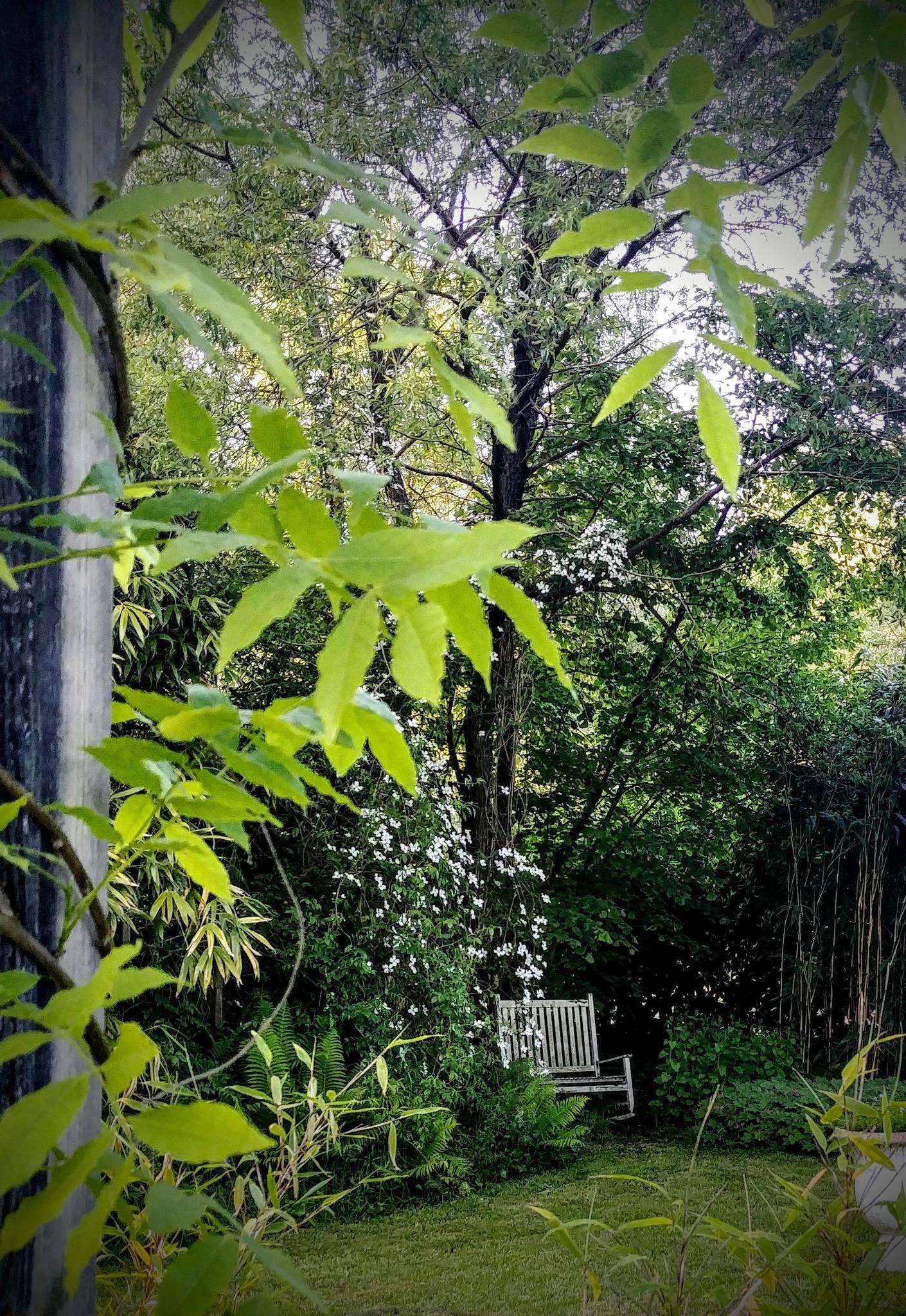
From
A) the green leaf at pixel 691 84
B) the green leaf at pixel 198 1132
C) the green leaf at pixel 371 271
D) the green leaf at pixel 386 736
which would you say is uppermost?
the green leaf at pixel 691 84

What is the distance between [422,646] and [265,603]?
0.06 metres

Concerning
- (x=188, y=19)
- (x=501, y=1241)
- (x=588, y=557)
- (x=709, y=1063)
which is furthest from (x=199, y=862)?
(x=709, y=1063)

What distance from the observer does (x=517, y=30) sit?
0.41 metres

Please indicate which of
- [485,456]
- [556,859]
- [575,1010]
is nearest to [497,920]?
[575,1010]

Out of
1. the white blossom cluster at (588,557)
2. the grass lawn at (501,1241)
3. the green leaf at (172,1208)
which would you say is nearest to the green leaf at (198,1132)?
the green leaf at (172,1208)

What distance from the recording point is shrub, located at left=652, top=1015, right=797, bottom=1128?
645 cm

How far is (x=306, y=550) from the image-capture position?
331mm

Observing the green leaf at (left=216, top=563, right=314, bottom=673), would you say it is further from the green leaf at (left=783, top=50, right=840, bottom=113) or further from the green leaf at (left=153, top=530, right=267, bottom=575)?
the green leaf at (left=783, top=50, right=840, bottom=113)

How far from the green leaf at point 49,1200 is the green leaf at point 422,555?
0.18 metres

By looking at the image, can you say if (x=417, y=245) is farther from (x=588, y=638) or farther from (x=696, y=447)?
(x=588, y=638)

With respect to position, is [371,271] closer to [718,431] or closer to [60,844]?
[718,431]

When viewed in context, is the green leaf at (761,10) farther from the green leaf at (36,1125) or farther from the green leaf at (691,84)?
the green leaf at (36,1125)

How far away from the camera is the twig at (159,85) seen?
1.22 feet

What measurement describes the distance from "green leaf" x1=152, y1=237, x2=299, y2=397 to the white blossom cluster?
5.71 metres
